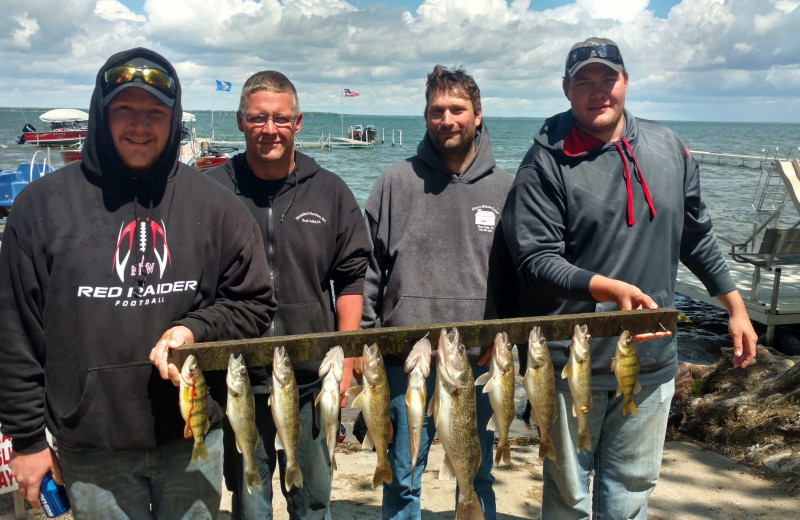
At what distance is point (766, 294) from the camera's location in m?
11.0

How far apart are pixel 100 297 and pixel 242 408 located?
77 cm

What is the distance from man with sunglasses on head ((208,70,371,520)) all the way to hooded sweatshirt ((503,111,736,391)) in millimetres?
1097

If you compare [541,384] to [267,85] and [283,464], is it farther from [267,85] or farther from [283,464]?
[267,85]

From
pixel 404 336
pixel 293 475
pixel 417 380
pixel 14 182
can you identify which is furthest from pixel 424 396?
pixel 14 182

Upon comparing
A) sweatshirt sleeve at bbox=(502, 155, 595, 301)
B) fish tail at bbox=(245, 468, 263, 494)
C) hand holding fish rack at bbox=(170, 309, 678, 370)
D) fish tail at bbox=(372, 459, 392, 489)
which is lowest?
fish tail at bbox=(245, 468, 263, 494)

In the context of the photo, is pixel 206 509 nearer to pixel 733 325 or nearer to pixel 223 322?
pixel 223 322

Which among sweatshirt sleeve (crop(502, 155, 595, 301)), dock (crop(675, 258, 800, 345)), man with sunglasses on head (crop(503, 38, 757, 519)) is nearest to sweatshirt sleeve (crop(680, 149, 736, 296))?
man with sunglasses on head (crop(503, 38, 757, 519))

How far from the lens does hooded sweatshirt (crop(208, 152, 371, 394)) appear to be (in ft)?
12.3

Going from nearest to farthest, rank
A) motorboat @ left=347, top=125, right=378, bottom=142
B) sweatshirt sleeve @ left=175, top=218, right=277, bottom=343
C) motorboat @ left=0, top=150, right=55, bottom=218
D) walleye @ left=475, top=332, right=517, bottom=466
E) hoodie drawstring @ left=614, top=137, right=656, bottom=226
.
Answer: walleye @ left=475, top=332, right=517, bottom=466 < sweatshirt sleeve @ left=175, top=218, right=277, bottom=343 < hoodie drawstring @ left=614, top=137, right=656, bottom=226 < motorboat @ left=0, top=150, right=55, bottom=218 < motorboat @ left=347, top=125, right=378, bottom=142

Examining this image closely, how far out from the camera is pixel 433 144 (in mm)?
4098

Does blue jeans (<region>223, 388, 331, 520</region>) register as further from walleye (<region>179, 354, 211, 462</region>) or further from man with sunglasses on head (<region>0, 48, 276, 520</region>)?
walleye (<region>179, 354, 211, 462</region>)

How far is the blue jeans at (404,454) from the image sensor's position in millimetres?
3896

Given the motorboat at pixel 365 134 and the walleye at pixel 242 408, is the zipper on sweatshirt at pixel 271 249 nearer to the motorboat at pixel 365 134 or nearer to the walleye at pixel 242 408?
the walleye at pixel 242 408

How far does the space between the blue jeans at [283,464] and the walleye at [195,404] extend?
2.83 ft
